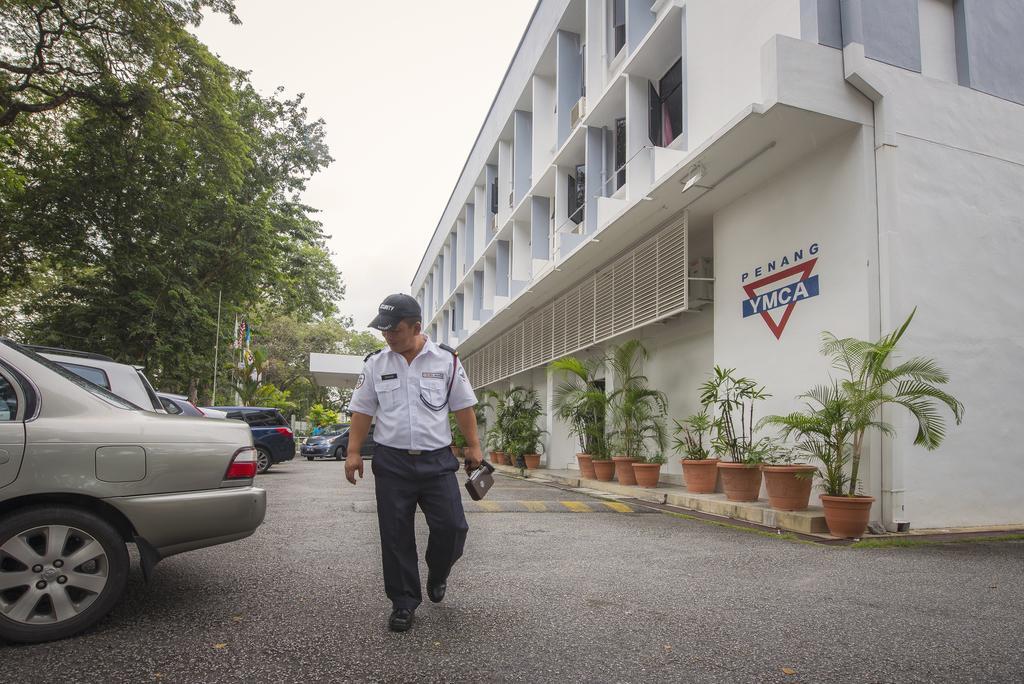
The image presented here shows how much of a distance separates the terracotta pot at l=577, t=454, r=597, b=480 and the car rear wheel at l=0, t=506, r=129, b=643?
10.5m

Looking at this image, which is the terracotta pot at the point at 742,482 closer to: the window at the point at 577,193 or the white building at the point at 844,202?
the white building at the point at 844,202

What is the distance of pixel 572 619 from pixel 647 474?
7.69 m

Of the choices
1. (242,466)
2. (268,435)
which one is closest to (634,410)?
(242,466)

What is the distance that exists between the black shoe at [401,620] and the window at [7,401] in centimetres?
211

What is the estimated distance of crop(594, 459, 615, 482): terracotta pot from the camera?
12859 millimetres

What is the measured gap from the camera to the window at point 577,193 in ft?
52.9

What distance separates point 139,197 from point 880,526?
17.3 metres

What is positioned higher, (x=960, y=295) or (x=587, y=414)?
(x=960, y=295)

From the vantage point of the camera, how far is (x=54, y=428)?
3.47 m

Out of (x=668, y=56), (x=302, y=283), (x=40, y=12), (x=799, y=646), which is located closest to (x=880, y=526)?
(x=799, y=646)

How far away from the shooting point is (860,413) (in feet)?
22.4

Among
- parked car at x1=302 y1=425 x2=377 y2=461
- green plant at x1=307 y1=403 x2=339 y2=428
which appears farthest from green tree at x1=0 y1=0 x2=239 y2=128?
green plant at x1=307 y1=403 x2=339 y2=428

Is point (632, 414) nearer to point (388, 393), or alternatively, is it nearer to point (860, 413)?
point (860, 413)

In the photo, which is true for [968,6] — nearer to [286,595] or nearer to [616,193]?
[616,193]
